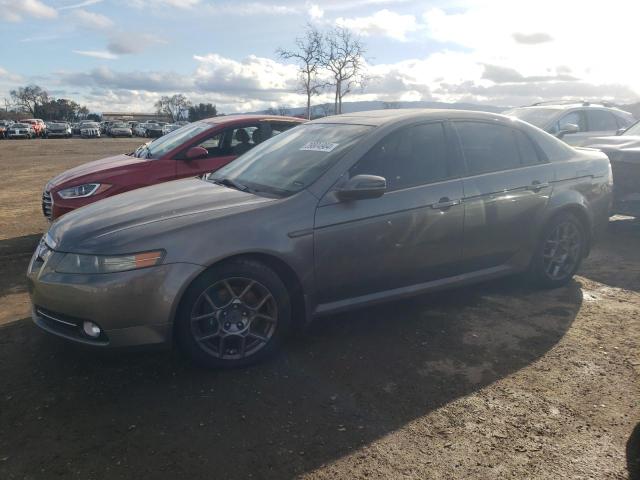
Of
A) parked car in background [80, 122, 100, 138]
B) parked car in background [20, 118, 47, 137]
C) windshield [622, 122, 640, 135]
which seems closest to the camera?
windshield [622, 122, 640, 135]

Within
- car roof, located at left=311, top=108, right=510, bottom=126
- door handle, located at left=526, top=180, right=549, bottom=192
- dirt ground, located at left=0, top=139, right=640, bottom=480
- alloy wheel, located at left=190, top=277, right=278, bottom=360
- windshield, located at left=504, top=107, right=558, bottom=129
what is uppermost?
windshield, located at left=504, top=107, right=558, bottom=129

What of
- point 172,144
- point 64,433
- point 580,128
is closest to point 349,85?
point 580,128

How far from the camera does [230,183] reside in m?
3.99

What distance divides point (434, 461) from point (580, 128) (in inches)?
354

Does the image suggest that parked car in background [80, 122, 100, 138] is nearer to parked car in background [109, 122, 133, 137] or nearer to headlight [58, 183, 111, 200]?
parked car in background [109, 122, 133, 137]

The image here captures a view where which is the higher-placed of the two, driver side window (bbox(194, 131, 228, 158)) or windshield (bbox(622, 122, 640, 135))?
windshield (bbox(622, 122, 640, 135))

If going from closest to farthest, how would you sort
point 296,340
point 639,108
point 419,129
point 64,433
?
point 64,433 → point 296,340 → point 419,129 → point 639,108

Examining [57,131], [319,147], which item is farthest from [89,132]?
[319,147]

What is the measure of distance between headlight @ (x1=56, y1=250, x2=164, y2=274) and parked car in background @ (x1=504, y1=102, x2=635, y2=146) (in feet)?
24.6

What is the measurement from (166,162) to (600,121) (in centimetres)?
843

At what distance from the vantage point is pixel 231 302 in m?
3.24

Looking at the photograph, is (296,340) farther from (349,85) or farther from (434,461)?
(349,85)

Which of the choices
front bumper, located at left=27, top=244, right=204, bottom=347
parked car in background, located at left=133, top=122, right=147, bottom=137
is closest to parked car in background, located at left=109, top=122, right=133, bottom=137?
parked car in background, located at left=133, top=122, right=147, bottom=137

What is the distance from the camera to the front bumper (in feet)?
9.68
